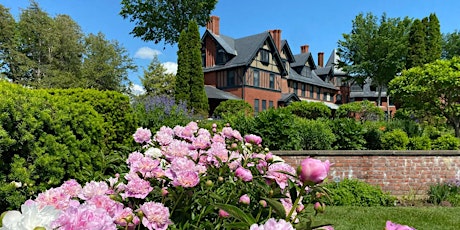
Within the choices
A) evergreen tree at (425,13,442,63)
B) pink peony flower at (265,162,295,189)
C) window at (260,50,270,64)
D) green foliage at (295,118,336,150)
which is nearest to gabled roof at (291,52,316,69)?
window at (260,50,270,64)

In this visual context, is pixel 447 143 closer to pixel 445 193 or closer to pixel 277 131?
pixel 445 193

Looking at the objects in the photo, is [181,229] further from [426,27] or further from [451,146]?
[426,27]

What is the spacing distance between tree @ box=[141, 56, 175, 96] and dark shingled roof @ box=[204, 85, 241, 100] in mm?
2864

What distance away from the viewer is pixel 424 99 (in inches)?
357

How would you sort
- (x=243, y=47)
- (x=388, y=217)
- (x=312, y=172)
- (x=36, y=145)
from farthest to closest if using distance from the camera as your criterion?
(x=243, y=47) < (x=388, y=217) < (x=36, y=145) < (x=312, y=172)

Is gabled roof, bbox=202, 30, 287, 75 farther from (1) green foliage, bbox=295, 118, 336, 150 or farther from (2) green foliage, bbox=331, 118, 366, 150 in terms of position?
(1) green foliage, bbox=295, 118, 336, 150

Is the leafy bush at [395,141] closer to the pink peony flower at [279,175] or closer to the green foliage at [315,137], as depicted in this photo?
the green foliage at [315,137]

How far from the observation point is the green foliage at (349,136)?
7410 millimetres

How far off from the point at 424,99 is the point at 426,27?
2066 centimetres

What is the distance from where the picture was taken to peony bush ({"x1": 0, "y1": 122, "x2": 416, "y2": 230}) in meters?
0.73

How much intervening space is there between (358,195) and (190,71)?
15.5m

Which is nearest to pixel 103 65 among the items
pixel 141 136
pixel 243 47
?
pixel 243 47

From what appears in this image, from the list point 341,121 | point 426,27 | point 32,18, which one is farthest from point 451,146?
point 32,18

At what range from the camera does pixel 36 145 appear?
291 cm
